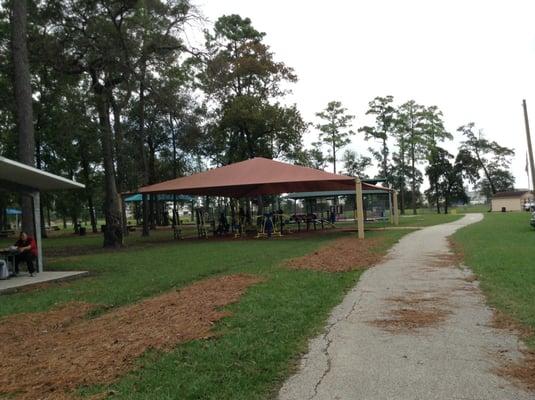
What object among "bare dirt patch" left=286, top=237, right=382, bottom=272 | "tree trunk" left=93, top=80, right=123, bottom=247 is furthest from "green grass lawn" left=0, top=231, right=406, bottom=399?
"tree trunk" left=93, top=80, right=123, bottom=247

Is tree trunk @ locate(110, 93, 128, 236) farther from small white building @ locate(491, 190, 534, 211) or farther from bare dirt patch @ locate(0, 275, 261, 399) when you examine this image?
small white building @ locate(491, 190, 534, 211)

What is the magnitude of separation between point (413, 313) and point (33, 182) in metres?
10.7

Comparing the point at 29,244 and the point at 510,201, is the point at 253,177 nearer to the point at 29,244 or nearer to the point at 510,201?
the point at 29,244

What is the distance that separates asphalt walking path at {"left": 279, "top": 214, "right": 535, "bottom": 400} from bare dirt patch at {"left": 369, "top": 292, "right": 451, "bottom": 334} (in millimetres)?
12

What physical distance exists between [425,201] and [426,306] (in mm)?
90051

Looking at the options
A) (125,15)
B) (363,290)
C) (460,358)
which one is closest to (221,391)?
(460,358)

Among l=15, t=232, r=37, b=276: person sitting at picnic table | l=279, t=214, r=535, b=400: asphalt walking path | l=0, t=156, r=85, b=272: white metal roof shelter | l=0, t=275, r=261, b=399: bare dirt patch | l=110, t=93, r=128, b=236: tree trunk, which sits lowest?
l=279, t=214, r=535, b=400: asphalt walking path

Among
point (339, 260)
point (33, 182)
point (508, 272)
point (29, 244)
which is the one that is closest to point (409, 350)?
point (508, 272)

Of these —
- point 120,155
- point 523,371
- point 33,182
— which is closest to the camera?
point 523,371

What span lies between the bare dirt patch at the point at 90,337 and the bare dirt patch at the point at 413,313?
210cm

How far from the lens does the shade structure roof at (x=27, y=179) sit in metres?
11.5

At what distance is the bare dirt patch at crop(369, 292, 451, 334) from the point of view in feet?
20.7

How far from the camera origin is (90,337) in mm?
6207

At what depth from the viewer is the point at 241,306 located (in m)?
7.55
